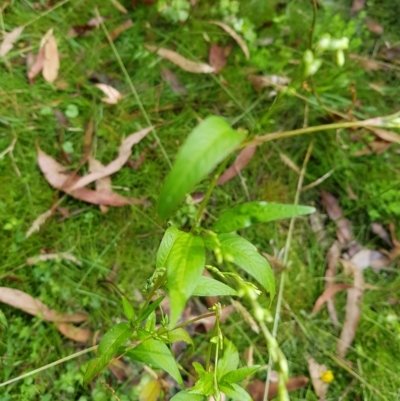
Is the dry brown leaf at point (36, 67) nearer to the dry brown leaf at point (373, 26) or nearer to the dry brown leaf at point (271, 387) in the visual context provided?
the dry brown leaf at point (271, 387)

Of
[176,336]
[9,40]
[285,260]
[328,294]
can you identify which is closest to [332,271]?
[328,294]

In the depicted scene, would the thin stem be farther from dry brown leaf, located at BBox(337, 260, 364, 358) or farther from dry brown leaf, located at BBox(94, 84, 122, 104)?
dry brown leaf, located at BBox(94, 84, 122, 104)

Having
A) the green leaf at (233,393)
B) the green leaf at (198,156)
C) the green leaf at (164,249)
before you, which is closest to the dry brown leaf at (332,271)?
the green leaf at (233,393)

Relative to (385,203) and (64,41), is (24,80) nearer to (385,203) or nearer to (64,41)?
(64,41)

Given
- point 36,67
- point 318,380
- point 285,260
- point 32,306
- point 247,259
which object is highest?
point 247,259

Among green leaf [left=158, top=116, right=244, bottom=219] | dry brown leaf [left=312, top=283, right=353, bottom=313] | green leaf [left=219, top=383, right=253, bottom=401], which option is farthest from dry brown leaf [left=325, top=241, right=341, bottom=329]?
green leaf [left=158, top=116, right=244, bottom=219]

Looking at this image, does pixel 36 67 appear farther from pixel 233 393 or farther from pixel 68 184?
pixel 233 393

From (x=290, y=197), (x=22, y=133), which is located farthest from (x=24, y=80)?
(x=290, y=197)
